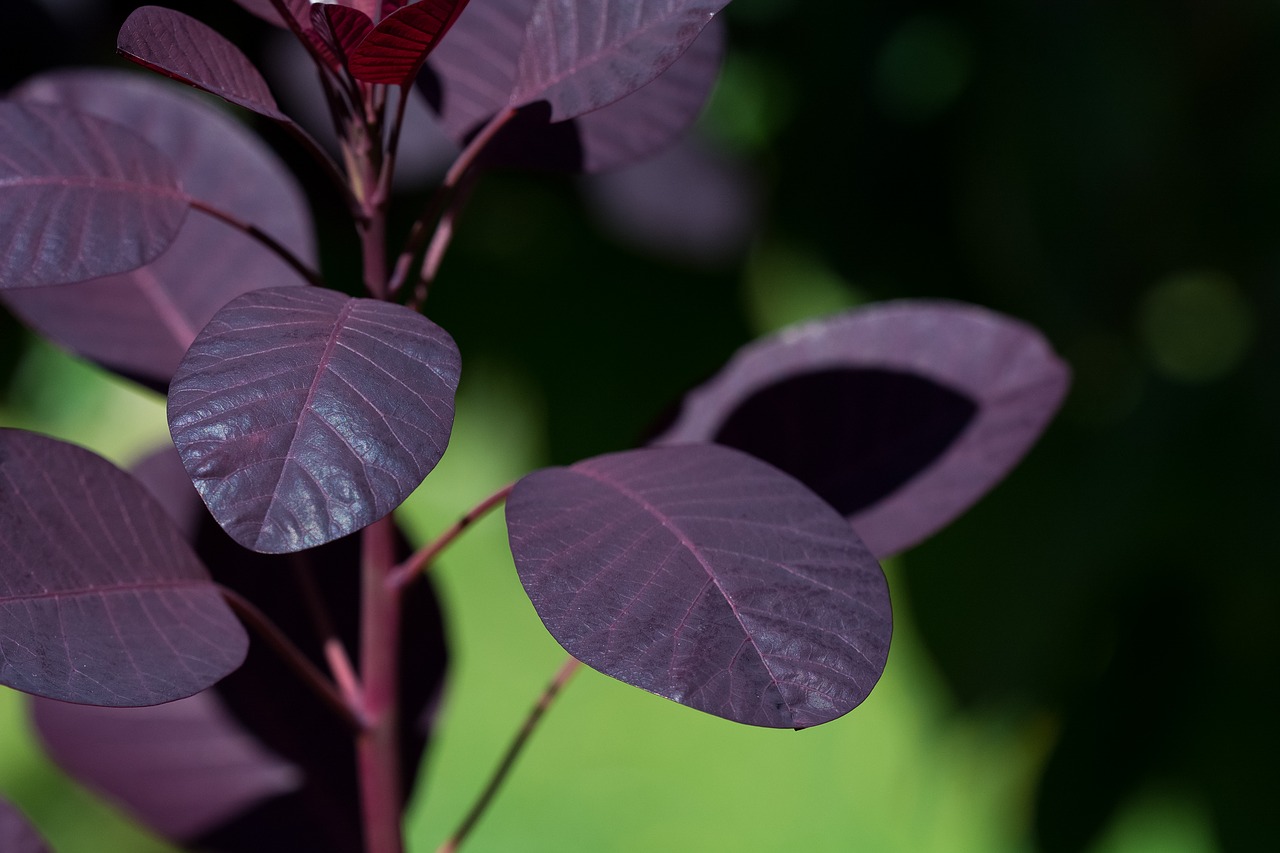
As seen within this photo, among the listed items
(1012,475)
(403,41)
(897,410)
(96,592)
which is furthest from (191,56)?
(1012,475)

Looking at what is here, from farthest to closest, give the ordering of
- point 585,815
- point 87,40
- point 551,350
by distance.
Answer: point 551,350, point 585,815, point 87,40

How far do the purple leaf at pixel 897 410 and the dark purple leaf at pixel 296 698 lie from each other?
8.9 inches

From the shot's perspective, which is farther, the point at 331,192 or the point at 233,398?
the point at 331,192

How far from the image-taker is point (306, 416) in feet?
1.08

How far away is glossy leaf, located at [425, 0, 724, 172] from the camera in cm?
52

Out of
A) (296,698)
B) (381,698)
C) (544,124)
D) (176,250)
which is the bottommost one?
(296,698)

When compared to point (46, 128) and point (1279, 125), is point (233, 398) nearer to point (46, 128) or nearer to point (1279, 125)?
point (46, 128)

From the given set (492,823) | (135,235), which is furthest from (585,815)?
(135,235)

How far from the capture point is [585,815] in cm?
129

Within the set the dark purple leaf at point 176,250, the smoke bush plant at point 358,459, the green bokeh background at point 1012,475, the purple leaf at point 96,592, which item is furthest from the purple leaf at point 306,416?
the green bokeh background at point 1012,475

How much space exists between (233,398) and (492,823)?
3.47 ft

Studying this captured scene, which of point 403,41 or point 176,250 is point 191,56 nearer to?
point 403,41

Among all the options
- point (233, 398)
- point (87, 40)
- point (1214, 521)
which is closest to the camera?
point (233, 398)

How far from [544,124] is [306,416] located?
0.22m
